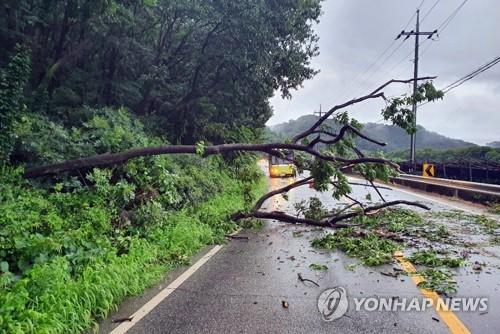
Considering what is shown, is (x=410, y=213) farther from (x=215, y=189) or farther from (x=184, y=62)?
(x=184, y=62)

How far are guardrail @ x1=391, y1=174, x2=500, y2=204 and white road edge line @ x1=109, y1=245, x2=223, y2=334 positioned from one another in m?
9.30

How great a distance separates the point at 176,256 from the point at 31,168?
3520 millimetres

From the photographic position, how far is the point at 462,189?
647 inches

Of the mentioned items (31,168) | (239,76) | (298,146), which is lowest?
(31,168)

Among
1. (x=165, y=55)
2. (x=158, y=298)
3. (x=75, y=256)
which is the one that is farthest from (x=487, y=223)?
(x=165, y=55)

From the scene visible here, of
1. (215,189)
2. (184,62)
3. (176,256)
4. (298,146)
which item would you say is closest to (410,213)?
(298,146)

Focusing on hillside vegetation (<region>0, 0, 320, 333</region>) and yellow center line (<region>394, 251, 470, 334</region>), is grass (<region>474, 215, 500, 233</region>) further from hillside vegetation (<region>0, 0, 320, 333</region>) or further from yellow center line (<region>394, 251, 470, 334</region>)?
hillside vegetation (<region>0, 0, 320, 333</region>)

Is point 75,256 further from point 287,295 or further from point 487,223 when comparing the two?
point 487,223

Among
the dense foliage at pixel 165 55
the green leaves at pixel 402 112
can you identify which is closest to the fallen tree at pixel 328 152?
the green leaves at pixel 402 112

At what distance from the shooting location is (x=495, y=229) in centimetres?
924

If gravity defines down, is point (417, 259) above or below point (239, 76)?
below

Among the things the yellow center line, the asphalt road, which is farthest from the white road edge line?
the yellow center line

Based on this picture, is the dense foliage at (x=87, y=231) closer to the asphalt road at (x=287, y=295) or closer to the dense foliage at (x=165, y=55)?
the asphalt road at (x=287, y=295)

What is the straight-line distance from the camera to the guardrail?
47.9 ft
